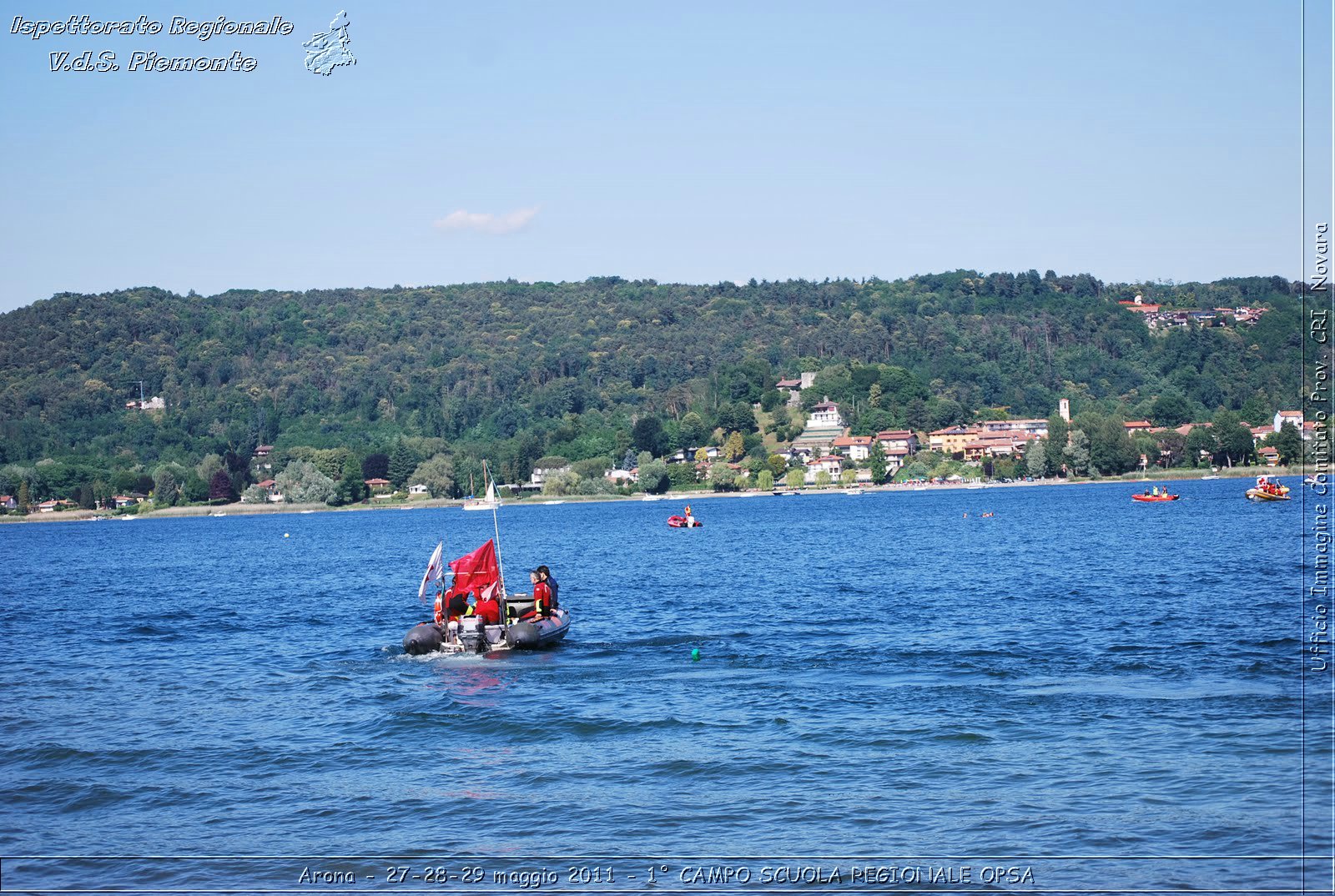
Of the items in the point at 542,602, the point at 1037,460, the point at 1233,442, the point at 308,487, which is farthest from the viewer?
the point at 308,487

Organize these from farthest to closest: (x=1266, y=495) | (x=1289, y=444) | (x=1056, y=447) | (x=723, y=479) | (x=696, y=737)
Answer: (x=723, y=479) → (x=1056, y=447) → (x=1289, y=444) → (x=1266, y=495) → (x=696, y=737)

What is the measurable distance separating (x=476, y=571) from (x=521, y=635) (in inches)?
78.4

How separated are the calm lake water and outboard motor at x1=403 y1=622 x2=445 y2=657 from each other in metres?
0.29

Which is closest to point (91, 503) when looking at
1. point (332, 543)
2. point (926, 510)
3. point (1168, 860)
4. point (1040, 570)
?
point (332, 543)

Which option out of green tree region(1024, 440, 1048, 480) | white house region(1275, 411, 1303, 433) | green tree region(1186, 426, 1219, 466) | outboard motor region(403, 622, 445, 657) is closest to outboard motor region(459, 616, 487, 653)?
outboard motor region(403, 622, 445, 657)

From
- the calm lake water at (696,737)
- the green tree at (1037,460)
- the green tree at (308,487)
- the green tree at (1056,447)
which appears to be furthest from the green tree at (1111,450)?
the calm lake water at (696,737)

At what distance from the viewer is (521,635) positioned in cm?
3173

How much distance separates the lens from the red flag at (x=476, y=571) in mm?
31750

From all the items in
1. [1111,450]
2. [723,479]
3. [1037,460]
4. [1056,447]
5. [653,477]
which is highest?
[1056,447]

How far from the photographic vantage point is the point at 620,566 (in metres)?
65.0

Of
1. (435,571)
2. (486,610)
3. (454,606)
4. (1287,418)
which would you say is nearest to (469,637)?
(486,610)

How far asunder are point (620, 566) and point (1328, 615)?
1484 inches

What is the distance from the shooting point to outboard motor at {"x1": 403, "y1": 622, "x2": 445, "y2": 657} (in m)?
31.6

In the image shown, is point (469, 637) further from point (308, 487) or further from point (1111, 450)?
point (308, 487)
